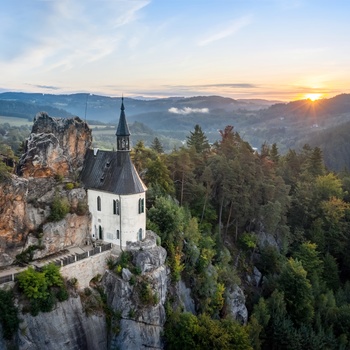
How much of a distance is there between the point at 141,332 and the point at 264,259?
76.7 feet

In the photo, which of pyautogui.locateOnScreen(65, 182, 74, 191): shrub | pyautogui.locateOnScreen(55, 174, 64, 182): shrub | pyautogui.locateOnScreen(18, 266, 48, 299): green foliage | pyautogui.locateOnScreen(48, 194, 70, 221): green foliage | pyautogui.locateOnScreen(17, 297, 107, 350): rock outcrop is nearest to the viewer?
pyautogui.locateOnScreen(17, 297, 107, 350): rock outcrop

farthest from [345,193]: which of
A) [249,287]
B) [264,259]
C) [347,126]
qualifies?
[347,126]

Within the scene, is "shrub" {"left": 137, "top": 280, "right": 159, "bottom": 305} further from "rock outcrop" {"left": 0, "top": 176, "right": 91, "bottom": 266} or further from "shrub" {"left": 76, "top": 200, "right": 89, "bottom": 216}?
"shrub" {"left": 76, "top": 200, "right": 89, "bottom": 216}

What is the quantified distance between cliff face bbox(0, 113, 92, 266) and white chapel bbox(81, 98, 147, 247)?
1322 mm

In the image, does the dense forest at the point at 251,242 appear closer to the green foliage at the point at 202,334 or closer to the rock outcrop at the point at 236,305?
the green foliage at the point at 202,334

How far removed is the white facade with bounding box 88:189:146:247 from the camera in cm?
3262

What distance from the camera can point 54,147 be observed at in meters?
33.1

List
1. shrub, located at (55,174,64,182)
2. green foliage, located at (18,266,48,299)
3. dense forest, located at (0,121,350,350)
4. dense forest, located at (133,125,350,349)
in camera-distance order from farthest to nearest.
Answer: dense forest, located at (133,125,350,349) → dense forest, located at (0,121,350,350) → shrub, located at (55,174,64,182) → green foliage, located at (18,266,48,299)

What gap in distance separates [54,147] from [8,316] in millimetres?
15639

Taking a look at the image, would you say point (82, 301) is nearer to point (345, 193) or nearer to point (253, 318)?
point (253, 318)

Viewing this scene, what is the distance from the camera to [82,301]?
29328mm

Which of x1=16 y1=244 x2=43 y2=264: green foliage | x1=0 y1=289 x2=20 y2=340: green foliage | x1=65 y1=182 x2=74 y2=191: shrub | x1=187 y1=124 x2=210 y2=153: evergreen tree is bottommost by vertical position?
x1=0 y1=289 x2=20 y2=340: green foliage

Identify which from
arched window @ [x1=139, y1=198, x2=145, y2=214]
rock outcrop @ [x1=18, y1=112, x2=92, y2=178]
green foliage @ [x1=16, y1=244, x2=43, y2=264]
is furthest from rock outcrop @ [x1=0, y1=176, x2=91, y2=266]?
arched window @ [x1=139, y1=198, x2=145, y2=214]

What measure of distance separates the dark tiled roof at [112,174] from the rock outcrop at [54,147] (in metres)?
1.71
